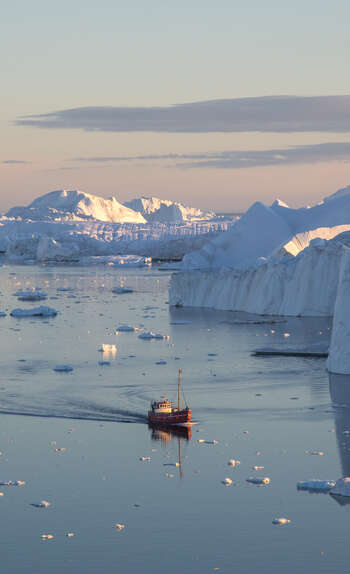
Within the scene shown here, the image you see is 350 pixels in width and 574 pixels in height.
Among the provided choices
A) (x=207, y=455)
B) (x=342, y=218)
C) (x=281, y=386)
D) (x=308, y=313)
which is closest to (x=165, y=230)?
(x=342, y=218)

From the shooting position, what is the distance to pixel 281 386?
2703 centimetres

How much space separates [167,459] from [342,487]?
13.2 feet

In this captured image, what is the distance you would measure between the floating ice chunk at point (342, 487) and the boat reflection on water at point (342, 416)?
0.27ft

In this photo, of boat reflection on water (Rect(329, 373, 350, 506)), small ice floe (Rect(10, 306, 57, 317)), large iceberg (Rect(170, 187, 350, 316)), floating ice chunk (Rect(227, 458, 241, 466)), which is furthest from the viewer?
small ice floe (Rect(10, 306, 57, 317))

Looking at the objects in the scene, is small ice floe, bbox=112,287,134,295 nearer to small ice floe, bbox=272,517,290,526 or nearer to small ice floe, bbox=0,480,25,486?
small ice floe, bbox=0,480,25,486

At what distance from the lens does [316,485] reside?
16.6 meters

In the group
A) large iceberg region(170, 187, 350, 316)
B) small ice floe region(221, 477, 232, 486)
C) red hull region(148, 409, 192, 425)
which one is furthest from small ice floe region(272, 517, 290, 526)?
large iceberg region(170, 187, 350, 316)

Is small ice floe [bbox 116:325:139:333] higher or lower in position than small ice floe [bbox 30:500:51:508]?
lower

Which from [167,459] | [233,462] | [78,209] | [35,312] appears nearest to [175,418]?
[167,459]

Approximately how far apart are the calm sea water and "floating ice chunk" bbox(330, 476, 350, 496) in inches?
10.1

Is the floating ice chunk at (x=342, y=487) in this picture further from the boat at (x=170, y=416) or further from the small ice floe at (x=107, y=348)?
the small ice floe at (x=107, y=348)

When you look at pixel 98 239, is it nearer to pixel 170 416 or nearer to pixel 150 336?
pixel 150 336

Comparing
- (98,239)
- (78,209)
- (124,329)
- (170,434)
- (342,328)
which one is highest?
(342,328)

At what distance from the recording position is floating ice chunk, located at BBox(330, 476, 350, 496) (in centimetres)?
1620
